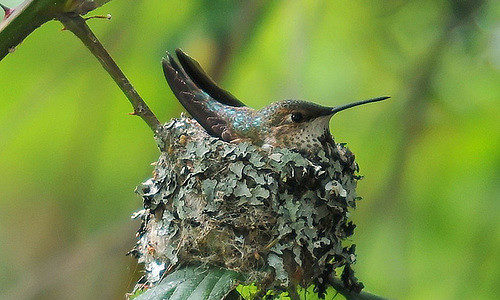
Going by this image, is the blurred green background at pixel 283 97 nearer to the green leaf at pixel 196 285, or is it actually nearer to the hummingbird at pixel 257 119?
the hummingbird at pixel 257 119

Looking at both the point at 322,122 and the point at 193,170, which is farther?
the point at 322,122

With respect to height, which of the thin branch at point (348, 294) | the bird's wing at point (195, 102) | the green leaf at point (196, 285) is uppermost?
the bird's wing at point (195, 102)

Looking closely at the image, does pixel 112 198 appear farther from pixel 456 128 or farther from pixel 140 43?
pixel 456 128

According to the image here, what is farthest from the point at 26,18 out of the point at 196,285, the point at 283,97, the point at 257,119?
the point at 283,97

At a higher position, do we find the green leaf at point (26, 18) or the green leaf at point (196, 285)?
the green leaf at point (26, 18)

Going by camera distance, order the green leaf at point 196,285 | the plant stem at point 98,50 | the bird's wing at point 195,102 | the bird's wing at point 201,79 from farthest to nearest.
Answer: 1. the bird's wing at point 201,79
2. the bird's wing at point 195,102
3. the green leaf at point 196,285
4. the plant stem at point 98,50

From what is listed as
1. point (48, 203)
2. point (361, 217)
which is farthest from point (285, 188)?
point (48, 203)

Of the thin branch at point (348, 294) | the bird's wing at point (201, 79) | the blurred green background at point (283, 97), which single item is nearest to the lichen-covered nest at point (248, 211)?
the thin branch at point (348, 294)
